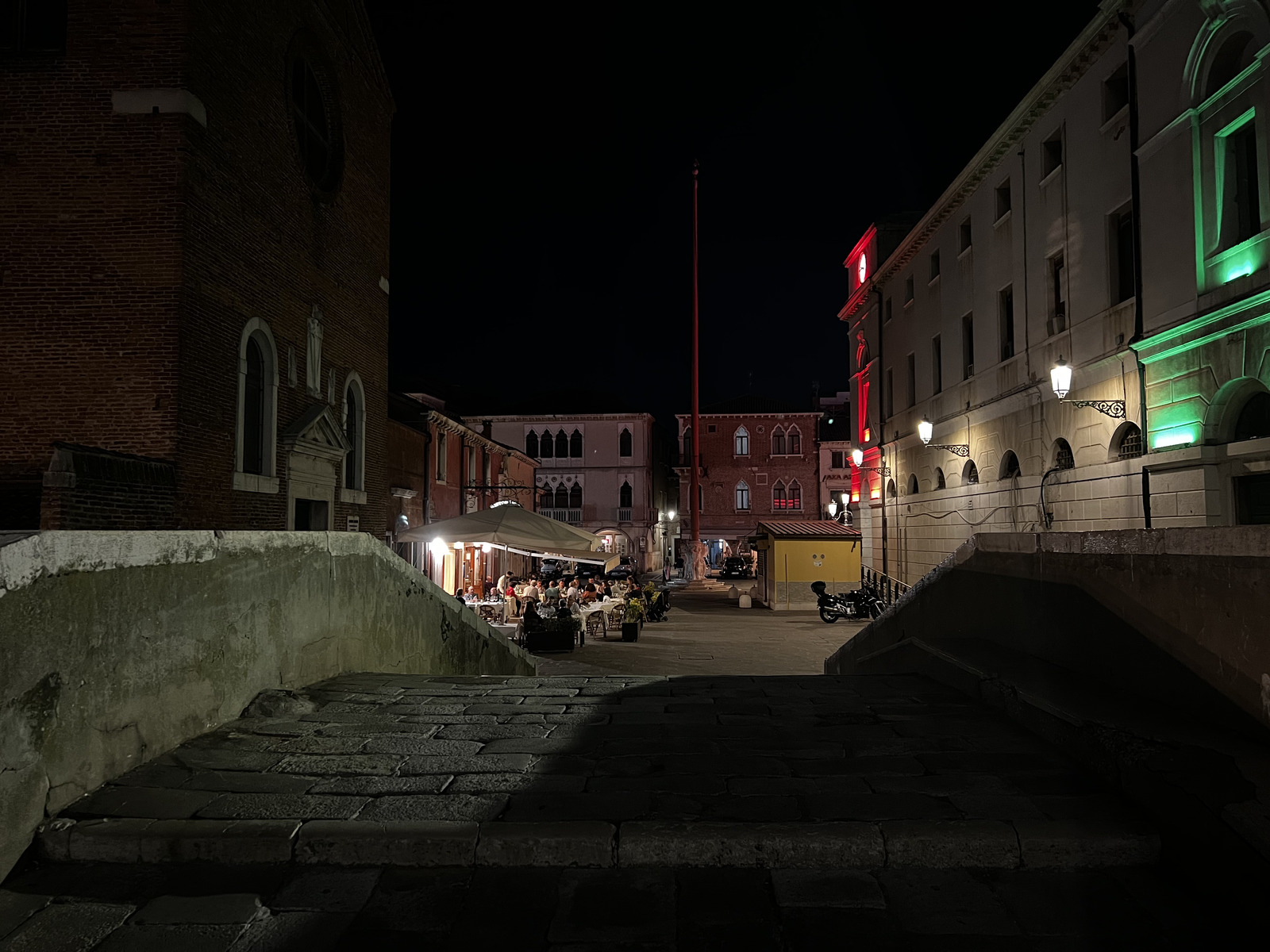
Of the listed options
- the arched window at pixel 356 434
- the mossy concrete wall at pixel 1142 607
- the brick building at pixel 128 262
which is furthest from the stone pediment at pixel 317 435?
the mossy concrete wall at pixel 1142 607

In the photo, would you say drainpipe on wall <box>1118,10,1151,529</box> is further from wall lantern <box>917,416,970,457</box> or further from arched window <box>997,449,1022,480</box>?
wall lantern <box>917,416,970,457</box>

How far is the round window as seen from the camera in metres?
14.7

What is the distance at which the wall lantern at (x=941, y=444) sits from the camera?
731 inches

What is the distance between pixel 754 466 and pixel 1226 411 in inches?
1813

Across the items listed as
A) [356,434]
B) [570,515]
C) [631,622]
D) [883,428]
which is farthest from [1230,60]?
[570,515]

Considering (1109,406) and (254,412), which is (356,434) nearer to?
(254,412)

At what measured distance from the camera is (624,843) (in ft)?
10.1

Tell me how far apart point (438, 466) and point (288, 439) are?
13.1 m

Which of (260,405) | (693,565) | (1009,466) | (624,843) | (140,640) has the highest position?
(260,405)

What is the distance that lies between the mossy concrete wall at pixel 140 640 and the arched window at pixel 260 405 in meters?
7.50

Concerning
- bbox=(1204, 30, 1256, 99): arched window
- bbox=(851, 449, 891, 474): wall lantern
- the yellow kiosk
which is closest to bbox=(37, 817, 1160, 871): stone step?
bbox=(1204, 30, 1256, 99): arched window

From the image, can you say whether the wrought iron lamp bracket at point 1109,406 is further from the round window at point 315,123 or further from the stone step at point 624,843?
the round window at point 315,123

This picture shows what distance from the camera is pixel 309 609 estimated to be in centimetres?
582

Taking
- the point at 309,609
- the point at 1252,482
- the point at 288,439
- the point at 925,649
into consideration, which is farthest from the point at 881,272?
the point at 309,609
